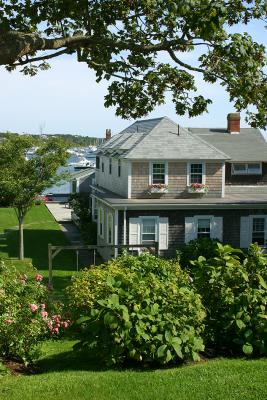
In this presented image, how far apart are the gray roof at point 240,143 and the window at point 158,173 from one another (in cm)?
515

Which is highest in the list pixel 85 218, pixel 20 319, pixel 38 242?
pixel 85 218

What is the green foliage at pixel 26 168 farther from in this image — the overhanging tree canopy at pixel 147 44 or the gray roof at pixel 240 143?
the overhanging tree canopy at pixel 147 44

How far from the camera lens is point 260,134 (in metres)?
36.5

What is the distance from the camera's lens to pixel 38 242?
37.7 m

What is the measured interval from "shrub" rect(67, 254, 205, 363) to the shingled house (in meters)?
18.4

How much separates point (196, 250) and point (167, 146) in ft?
20.2

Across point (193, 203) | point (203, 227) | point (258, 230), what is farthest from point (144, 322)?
point (258, 230)

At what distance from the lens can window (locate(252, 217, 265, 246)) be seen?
29.0 m

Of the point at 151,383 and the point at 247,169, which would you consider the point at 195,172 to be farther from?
the point at 151,383

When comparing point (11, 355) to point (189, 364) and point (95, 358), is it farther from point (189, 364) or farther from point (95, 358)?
point (189, 364)

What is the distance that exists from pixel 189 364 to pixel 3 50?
5.28 meters

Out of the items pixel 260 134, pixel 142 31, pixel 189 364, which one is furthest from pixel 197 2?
pixel 260 134

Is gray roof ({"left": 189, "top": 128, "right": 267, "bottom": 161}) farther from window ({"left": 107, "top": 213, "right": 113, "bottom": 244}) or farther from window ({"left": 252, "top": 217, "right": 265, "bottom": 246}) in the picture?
window ({"left": 107, "top": 213, "right": 113, "bottom": 244})

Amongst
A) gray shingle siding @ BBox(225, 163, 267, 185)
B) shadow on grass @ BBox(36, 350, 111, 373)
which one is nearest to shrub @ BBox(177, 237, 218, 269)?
gray shingle siding @ BBox(225, 163, 267, 185)
